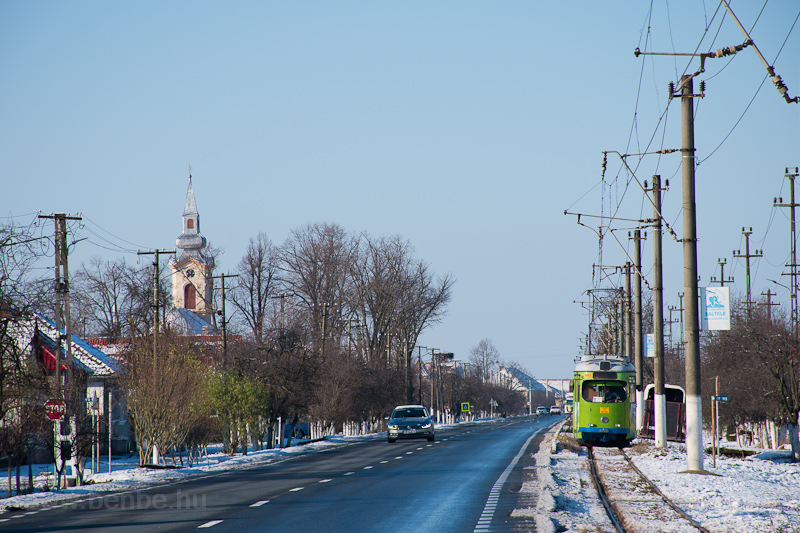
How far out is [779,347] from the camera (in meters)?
43.3

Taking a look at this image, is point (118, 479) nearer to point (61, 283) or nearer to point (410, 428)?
point (61, 283)

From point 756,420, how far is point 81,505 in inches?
1607

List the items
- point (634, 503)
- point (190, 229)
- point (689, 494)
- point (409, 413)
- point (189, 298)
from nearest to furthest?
point (634, 503), point (689, 494), point (409, 413), point (189, 298), point (190, 229)

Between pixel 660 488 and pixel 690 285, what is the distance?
5.59 metres

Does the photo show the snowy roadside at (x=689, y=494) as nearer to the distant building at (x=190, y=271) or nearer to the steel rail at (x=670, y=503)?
the steel rail at (x=670, y=503)

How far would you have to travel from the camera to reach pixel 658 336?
3189 centimetres

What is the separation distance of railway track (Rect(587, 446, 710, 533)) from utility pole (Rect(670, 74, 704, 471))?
1544mm

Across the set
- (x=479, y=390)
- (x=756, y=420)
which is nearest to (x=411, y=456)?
(x=756, y=420)

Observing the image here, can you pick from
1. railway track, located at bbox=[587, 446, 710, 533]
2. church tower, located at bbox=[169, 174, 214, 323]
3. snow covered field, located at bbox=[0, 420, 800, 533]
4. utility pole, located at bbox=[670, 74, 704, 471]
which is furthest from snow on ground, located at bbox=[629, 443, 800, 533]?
church tower, located at bbox=[169, 174, 214, 323]

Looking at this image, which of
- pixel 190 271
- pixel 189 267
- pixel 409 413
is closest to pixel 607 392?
pixel 409 413

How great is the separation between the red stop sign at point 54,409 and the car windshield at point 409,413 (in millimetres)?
25653

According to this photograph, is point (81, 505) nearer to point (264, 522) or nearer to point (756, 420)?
point (264, 522)

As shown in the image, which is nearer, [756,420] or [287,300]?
[756,420]

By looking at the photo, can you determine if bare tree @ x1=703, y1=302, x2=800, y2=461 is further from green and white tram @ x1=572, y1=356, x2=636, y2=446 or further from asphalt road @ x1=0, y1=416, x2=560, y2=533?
asphalt road @ x1=0, y1=416, x2=560, y2=533
